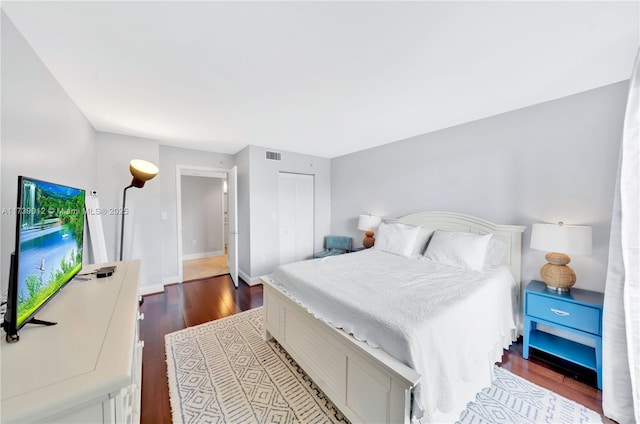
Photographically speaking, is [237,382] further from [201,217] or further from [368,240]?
[201,217]

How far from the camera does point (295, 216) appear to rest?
4.54m

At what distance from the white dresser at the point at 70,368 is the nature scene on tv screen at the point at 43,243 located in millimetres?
112

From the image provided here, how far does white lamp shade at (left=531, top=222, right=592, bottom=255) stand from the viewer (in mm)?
1863

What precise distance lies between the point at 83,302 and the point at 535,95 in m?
3.70

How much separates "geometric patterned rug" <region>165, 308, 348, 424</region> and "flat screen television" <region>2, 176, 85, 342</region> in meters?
1.17

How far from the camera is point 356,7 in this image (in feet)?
3.95

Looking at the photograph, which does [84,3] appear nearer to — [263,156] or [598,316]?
[263,156]

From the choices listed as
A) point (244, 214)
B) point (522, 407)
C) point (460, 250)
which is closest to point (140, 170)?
point (244, 214)

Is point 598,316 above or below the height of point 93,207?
below

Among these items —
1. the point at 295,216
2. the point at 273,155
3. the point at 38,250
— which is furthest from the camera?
the point at 295,216

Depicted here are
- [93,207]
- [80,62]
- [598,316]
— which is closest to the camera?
[80,62]

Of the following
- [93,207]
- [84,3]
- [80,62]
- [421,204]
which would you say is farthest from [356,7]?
[93,207]

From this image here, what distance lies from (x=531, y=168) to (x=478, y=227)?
77 cm

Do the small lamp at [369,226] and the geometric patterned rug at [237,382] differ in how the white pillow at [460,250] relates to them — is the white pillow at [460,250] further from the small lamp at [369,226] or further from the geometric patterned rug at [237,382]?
the geometric patterned rug at [237,382]
